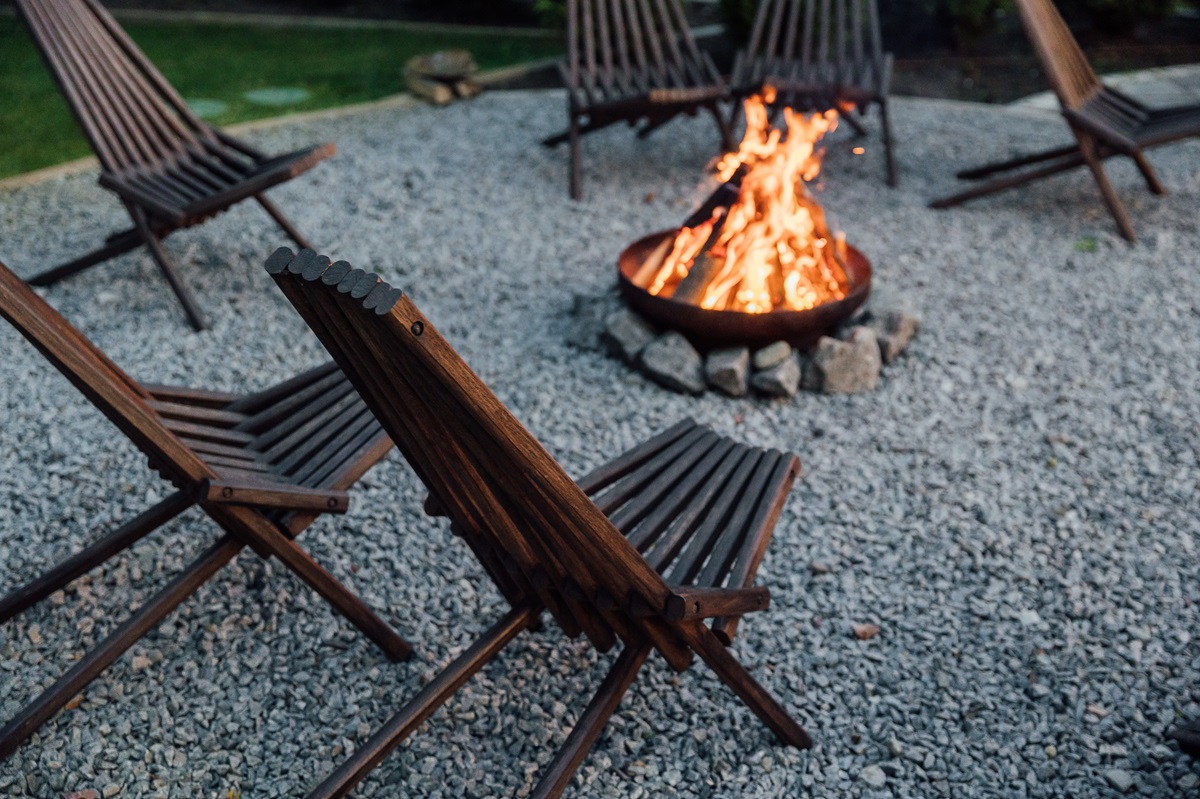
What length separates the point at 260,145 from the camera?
5.86m

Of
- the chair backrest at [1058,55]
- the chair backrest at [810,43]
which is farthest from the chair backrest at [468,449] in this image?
the chair backrest at [810,43]

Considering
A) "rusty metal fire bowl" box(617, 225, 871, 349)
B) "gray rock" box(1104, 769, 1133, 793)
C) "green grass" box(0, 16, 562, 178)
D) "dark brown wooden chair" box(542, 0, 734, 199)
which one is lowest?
"green grass" box(0, 16, 562, 178)

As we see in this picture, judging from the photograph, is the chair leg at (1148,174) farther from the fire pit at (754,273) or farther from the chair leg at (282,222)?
the chair leg at (282,222)

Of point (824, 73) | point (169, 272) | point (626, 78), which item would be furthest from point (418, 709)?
point (824, 73)

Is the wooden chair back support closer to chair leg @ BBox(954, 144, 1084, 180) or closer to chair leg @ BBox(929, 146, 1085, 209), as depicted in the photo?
chair leg @ BBox(954, 144, 1084, 180)

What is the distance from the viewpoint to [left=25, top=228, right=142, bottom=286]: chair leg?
13.3ft

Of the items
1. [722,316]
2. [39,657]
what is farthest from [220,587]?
[722,316]

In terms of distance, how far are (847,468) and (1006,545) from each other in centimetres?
53

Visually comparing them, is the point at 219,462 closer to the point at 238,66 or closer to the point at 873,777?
the point at 873,777

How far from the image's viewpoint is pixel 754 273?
341 cm

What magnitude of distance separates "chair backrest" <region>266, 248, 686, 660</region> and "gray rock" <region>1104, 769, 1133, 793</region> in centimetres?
101

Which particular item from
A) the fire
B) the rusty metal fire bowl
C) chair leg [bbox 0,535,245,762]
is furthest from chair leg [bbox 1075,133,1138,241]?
chair leg [bbox 0,535,245,762]

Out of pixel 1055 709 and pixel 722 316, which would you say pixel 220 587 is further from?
pixel 1055 709

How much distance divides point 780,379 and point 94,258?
9.45 ft
